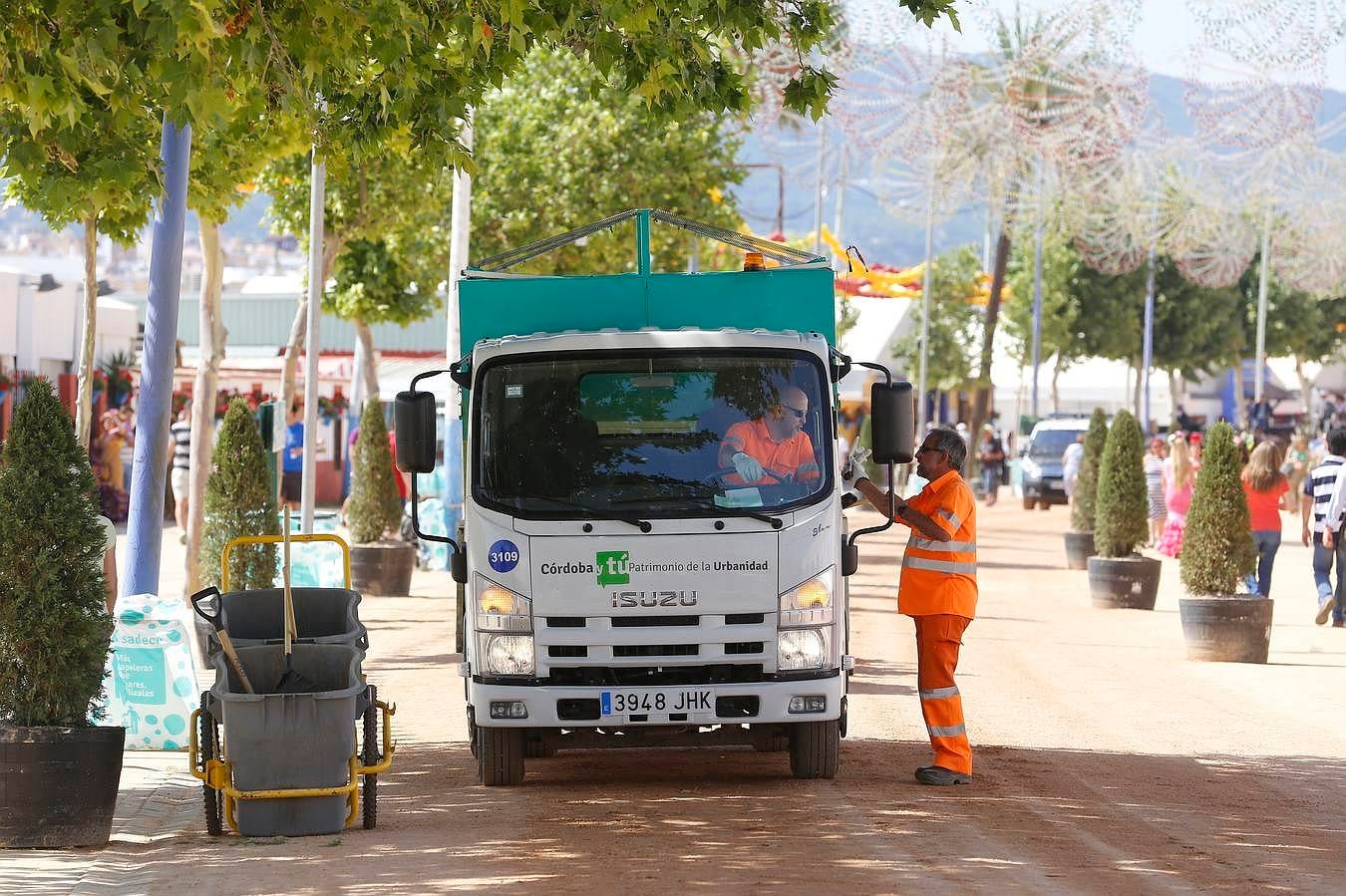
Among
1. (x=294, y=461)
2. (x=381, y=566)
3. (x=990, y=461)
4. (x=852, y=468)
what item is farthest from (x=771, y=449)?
(x=990, y=461)

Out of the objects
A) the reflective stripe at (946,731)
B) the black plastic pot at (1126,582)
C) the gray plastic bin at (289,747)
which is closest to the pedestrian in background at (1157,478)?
the black plastic pot at (1126,582)

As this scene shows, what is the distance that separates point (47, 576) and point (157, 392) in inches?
186

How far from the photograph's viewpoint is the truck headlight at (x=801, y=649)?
→ 10023 mm

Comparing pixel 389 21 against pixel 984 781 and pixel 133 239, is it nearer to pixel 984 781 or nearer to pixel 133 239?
pixel 984 781

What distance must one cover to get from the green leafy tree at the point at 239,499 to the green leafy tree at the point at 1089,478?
13.7 meters

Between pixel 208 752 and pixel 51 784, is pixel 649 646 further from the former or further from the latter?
pixel 51 784

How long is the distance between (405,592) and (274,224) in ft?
22.2

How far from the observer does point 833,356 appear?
10617 millimetres

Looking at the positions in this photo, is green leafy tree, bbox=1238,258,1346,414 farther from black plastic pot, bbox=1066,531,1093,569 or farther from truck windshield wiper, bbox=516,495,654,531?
truck windshield wiper, bbox=516,495,654,531

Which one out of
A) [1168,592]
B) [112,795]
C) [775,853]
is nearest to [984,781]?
[775,853]

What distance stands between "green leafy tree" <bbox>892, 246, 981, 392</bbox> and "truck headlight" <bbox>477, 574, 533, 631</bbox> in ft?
191

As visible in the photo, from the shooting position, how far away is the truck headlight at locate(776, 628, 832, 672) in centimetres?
1002

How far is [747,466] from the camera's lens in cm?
1014

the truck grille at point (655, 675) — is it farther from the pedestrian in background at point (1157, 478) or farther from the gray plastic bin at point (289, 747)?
the pedestrian in background at point (1157, 478)
